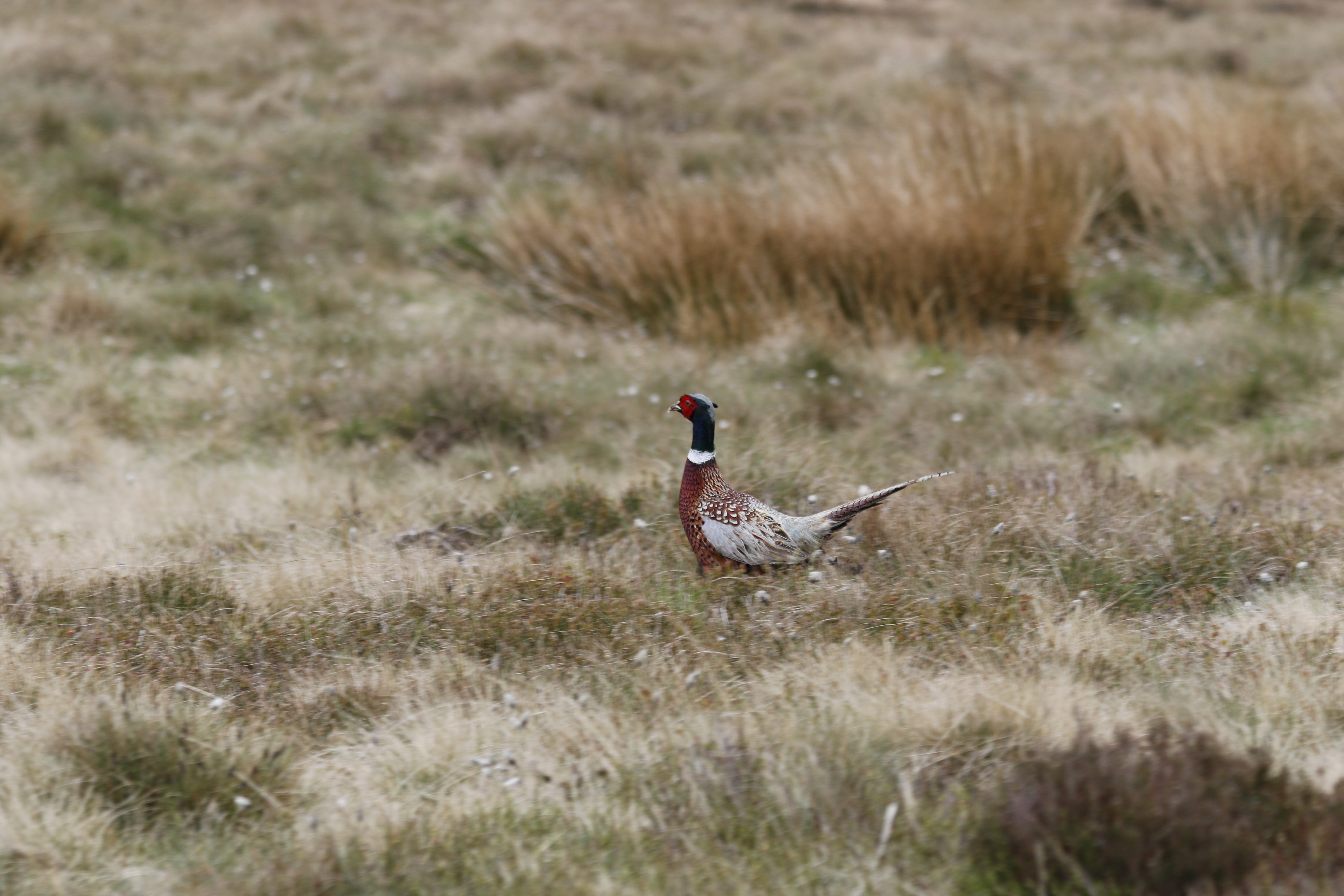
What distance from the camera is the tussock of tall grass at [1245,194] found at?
9.06m

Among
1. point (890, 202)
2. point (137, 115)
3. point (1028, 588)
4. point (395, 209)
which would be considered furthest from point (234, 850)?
point (137, 115)

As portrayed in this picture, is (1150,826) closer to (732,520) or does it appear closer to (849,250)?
(732,520)

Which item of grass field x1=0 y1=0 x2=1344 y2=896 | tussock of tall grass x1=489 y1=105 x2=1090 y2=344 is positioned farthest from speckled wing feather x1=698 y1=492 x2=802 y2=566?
tussock of tall grass x1=489 y1=105 x2=1090 y2=344

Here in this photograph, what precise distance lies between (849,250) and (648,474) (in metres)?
3.36

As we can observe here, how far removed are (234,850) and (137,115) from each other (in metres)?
11.0

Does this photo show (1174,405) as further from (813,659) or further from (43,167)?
(43,167)

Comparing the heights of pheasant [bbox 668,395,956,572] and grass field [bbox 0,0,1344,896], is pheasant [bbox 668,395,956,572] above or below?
above

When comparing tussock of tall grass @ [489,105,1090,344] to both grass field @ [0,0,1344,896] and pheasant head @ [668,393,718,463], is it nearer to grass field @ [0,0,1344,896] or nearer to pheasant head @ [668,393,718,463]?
grass field @ [0,0,1344,896]

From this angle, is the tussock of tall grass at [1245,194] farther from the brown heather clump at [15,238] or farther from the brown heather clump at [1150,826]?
the brown heather clump at [15,238]

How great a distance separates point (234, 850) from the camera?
3.03 meters

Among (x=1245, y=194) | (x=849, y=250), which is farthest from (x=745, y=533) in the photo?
(x=1245, y=194)

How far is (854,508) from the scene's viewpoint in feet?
13.4

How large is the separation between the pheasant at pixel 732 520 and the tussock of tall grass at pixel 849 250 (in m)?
3.79

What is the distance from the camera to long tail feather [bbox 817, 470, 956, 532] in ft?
13.2
